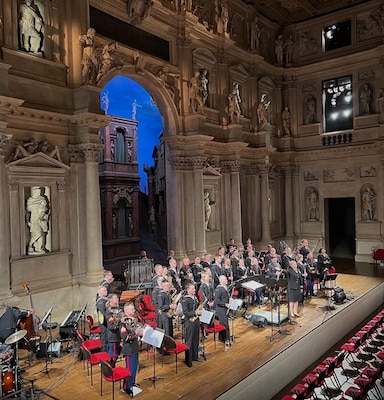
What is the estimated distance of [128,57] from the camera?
13133mm

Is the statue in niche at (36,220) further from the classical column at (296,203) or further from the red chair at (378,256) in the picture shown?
the red chair at (378,256)

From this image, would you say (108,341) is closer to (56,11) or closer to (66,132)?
(66,132)

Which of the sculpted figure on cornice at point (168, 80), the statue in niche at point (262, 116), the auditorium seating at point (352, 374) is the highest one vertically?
the sculpted figure on cornice at point (168, 80)

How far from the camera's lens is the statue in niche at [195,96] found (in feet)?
49.0

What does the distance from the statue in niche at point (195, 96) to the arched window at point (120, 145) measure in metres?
6.08

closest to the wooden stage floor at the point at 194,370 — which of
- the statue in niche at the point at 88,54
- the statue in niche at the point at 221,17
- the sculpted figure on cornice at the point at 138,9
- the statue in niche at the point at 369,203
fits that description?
the statue in niche at the point at 88,54

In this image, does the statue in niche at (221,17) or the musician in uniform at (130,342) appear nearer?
the musician in uniform at (130,342)

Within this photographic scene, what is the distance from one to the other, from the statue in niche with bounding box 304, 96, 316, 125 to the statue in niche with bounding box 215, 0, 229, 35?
6.93 metres

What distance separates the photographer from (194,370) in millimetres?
7945

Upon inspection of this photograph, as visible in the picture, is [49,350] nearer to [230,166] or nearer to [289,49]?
[230,166]

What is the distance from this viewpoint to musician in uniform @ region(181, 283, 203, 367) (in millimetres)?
8148

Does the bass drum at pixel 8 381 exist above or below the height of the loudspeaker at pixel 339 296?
above

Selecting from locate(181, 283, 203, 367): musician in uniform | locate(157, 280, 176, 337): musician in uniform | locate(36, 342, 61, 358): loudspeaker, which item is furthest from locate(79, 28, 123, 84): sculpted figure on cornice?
locate(36, 342, 61, 358): loudspeaker

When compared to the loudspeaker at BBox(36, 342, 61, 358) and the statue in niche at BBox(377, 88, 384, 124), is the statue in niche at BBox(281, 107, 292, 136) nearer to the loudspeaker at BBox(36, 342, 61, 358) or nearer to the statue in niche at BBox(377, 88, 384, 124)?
the statue in niche at BBox(377, 88, 384, 124)
